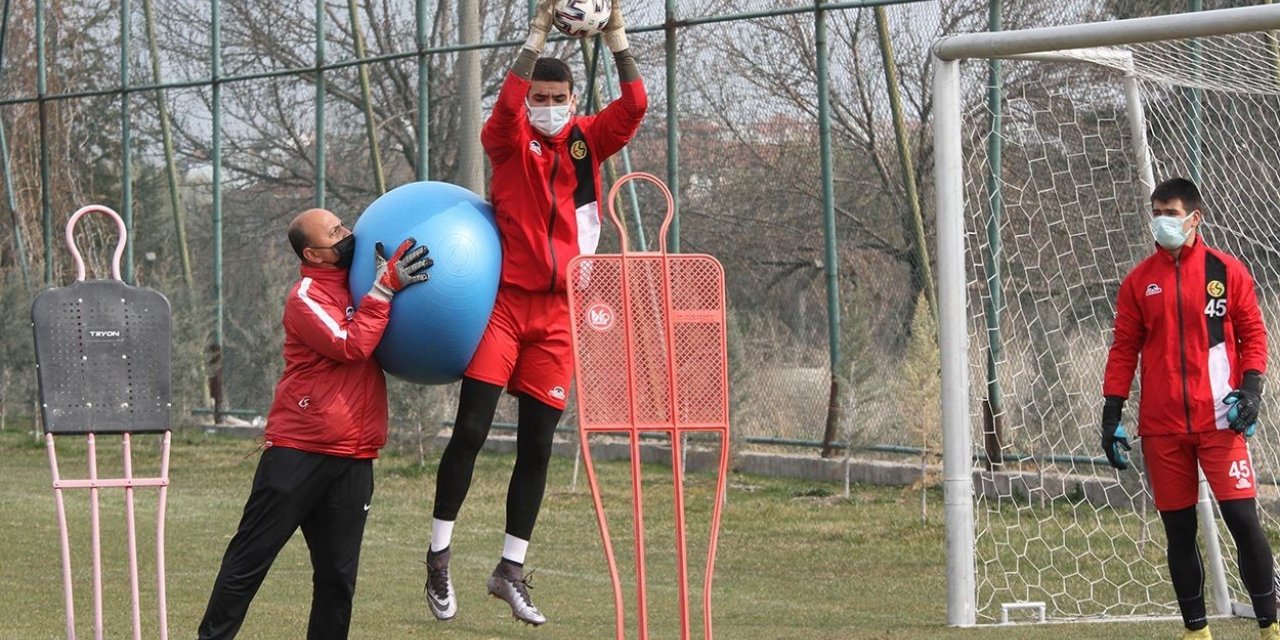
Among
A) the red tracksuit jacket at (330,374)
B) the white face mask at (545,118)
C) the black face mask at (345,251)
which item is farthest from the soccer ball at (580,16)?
the red tracksuit jacket at (330,374)

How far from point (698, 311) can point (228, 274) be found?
15121mm

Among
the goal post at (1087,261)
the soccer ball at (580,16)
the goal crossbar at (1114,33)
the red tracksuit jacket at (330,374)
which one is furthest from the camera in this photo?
the goal post at (1087,261)

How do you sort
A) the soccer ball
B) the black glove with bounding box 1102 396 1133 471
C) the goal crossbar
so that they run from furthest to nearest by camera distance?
1. the goal crossbar
2. the black glove with bounding box 1102 396 1133 471
3. the soccer ball

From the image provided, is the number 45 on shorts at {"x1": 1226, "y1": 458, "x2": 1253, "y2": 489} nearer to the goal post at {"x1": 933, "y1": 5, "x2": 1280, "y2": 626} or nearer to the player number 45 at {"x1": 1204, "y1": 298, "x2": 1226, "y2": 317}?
the player number 45 at {"x1": 1204, "y1": 298, "x2": 1226, "y2": 317}

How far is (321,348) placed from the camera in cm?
627

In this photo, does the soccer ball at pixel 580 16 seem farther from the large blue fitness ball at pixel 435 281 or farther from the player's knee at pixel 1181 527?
the player's knee at pixel 1181 527

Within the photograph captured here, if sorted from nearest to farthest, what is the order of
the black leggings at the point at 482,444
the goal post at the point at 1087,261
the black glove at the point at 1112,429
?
the black leggings at the point at 482,444, the black glove at the point at 1112,429, the goal post at the point at 1087,261

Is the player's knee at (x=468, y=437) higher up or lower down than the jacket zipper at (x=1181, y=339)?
lower down

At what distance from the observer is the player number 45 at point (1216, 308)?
749 cm

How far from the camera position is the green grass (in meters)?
8.49

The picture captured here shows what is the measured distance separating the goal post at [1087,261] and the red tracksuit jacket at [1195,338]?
1646 mm

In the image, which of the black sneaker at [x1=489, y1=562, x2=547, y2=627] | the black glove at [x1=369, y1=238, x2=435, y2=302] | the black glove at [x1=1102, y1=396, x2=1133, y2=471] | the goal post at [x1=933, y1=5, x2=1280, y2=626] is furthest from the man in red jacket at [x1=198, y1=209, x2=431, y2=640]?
the goal post at [x1=933, y1=5, x2=1280, y2=626]

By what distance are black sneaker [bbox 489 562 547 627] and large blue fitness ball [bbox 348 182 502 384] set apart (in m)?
0.95

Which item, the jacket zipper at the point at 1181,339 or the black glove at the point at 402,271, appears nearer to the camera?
the black glove at the point at 402,271
